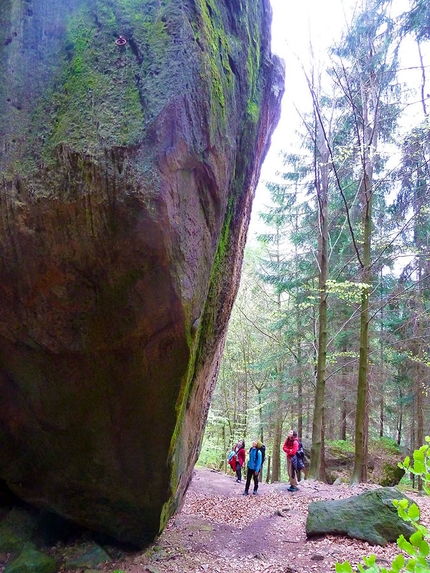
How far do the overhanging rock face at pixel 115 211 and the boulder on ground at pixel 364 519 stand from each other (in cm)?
318

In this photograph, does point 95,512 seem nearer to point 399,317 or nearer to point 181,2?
point 181,2

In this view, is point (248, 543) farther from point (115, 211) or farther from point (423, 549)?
point (423, 549)

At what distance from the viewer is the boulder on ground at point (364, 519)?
6.54 metres

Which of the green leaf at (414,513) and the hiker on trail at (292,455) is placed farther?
the hiker on trail at (292,455)

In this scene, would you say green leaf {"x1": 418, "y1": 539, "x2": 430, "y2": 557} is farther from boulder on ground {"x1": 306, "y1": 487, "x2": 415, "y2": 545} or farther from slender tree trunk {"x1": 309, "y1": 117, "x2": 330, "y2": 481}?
slender tree trunk {"x1": 309, "y1": 117, "x2": 330, "y2": 481}

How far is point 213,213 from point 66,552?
5399 mm

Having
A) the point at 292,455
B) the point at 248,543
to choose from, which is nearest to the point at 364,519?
the point at 248,543

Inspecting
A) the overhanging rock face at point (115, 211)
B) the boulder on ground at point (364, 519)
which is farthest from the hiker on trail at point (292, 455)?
the overhanging rock face at point (115, 211)

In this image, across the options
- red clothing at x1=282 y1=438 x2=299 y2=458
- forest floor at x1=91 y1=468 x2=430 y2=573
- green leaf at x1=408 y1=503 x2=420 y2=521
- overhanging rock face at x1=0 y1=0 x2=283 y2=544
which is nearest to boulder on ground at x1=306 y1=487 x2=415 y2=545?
forest floor at x1=91 y1=468 x2=430 y2=573

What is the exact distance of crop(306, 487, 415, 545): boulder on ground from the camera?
21.5 ft

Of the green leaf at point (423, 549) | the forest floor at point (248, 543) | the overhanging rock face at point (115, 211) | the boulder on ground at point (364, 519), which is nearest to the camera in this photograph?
the green leaf at point (423, 549)

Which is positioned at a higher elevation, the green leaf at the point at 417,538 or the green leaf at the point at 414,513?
the green leaf at the point at 414,513

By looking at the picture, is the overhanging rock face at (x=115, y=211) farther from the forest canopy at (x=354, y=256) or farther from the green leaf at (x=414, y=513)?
the forest canopy at (x=354, y=256)

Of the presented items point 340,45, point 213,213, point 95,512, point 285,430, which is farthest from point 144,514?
point 285,430
